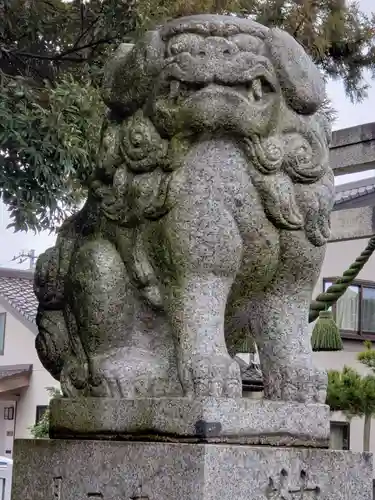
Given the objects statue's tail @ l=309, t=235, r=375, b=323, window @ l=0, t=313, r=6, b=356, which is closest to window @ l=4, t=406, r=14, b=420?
window @ l=0, t=313, r=6, b=356

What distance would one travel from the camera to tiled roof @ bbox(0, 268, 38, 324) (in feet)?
57.4

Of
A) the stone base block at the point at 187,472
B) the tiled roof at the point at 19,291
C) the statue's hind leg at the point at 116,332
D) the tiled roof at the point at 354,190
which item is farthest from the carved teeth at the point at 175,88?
the tiled roof at the point at 19,291

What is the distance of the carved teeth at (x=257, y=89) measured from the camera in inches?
109

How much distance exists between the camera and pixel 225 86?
9.02 feet

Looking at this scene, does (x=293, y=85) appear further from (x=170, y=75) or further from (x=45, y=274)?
(x=45, y=274)

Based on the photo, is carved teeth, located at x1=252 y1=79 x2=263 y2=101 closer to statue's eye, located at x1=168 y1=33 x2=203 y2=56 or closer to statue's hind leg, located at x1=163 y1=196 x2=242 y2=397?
statue's eye, located at x1=168 y1=33 x2=203 y2=56

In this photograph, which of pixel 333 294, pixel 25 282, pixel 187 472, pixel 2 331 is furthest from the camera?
pixel 25 282

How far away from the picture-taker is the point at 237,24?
284 cm

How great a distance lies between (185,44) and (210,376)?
0.92 m

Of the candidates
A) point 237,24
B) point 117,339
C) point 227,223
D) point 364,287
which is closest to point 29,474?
point 117,339

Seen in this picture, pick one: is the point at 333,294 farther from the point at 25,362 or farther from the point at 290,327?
the point at 25,362

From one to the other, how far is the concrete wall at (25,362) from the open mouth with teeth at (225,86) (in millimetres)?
14349

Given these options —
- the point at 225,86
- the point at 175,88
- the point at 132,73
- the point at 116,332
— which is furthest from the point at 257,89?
the point at 116,332

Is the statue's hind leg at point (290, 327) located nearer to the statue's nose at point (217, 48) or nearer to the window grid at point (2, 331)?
the statue's nose at point (217, 48)
